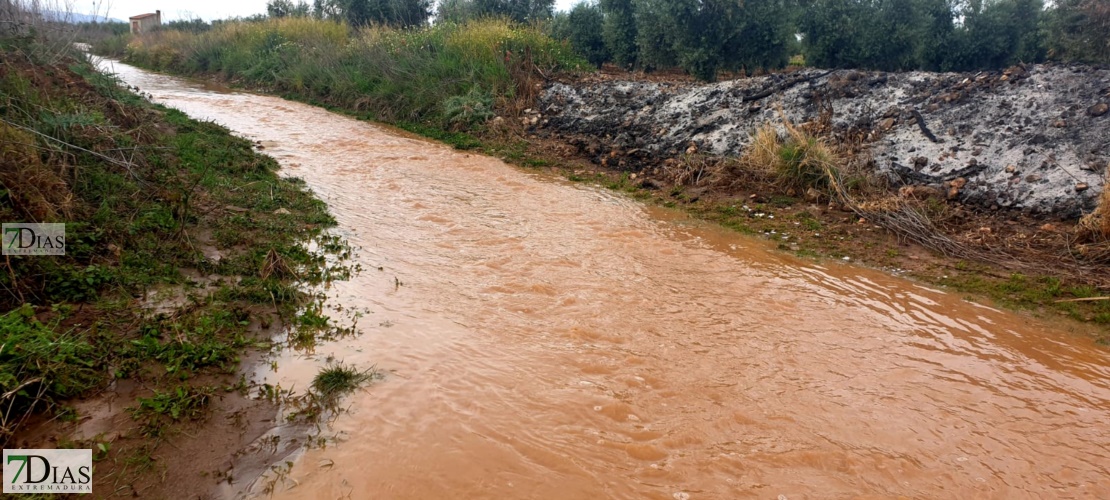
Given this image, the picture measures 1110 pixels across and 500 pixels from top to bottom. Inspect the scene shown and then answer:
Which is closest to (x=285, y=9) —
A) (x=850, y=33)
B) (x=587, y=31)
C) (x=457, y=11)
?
(x=457, y=11)

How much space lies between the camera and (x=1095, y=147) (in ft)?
21.4

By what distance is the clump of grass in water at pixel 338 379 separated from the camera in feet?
11.5

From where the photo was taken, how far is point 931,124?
7.88 m

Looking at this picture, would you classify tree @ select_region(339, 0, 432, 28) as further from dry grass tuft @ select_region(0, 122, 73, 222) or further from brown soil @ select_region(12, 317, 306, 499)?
brown soil @ select_region(12, 317, 306, 499)

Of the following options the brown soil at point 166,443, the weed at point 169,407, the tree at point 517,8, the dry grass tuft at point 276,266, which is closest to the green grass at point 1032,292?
the brown soil at point 166,443

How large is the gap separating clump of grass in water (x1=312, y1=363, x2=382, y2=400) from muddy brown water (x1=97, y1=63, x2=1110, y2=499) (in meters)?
0.10

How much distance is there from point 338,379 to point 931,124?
7.98 metres

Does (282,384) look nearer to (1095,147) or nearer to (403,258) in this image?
(403,258)

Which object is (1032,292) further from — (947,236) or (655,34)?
(655,34)

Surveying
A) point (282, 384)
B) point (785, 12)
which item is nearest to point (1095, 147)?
point (785, 12)

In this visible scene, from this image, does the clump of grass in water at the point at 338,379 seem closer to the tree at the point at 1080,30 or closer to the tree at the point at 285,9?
the tree at the point at 1080,30

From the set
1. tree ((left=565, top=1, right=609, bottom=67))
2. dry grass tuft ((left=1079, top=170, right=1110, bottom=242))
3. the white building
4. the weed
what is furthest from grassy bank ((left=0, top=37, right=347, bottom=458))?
the white building

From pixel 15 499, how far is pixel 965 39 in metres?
14.8

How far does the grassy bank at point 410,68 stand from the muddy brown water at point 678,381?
7.07 metres
